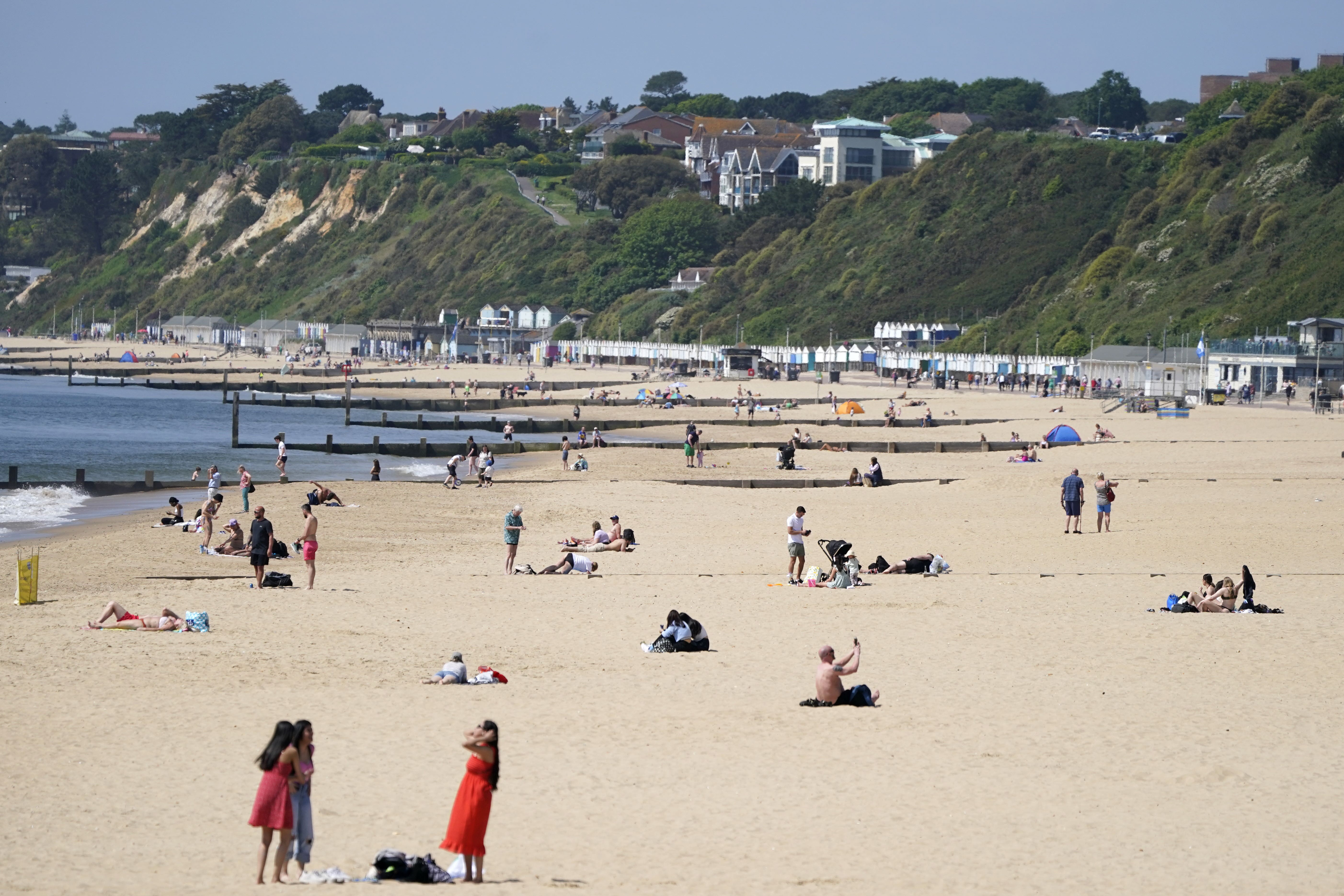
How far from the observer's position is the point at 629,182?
5728 inches

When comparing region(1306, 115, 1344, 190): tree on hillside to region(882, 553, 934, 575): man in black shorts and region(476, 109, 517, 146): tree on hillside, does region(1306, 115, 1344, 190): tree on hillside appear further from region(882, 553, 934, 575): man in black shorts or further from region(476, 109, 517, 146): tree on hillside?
region(476, 109, 517, 146): tree on hillside

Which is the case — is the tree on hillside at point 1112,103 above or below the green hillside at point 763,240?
above

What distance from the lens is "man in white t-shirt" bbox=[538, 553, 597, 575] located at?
19.9m

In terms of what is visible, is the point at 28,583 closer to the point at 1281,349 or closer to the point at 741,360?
the point at 1281,349

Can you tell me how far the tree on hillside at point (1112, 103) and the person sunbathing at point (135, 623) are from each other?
159460mm

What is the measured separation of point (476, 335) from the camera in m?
122

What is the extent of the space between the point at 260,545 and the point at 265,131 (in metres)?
177

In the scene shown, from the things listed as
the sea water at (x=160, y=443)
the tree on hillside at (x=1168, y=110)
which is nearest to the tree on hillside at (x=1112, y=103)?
the tree on hillside at (x=1168, y=110)

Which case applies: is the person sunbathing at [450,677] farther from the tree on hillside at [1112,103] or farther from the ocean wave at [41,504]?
the tree on hillside at [1112,103]

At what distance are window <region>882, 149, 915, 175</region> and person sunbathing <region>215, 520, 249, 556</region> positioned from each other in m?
122

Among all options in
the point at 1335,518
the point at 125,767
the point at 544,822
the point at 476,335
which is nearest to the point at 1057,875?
the point at 544,822

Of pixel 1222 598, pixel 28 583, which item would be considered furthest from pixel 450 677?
pixel 1222 598

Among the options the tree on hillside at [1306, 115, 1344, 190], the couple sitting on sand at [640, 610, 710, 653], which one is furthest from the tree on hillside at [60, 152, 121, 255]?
the couple sitting on sand at [640, 610, 710, 653]

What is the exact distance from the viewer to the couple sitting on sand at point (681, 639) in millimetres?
14562
